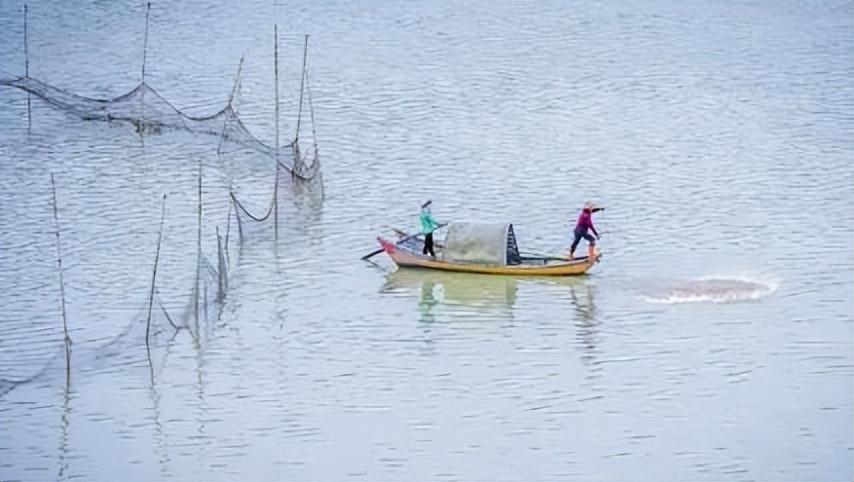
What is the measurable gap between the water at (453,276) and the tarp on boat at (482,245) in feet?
0.78

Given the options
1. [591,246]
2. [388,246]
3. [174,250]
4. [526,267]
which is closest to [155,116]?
[174,250]

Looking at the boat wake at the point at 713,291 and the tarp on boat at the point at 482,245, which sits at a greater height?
the tarp on boat at the point at 482,245

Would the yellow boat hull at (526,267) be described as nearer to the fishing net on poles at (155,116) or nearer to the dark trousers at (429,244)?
the dark trousers at (429,244)

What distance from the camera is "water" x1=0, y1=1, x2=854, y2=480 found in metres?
11.5

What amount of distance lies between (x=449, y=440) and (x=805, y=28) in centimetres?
2051

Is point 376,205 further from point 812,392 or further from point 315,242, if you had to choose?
point 812,392

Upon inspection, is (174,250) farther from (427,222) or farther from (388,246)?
(427,222)

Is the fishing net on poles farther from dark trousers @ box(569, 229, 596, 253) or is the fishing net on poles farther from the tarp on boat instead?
dark trousers @ box(569, 229, 596, 253)

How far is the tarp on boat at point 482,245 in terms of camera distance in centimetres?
1502

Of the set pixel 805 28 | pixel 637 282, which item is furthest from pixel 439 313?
pixel 805 28

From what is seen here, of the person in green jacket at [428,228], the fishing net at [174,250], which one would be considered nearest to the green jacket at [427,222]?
the person in green jacket at [428,228]

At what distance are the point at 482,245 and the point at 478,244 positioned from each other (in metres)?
0.04

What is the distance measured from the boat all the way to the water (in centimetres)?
15

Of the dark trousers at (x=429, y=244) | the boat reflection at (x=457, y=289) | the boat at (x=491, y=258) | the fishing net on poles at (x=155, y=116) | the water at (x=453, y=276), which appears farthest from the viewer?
the fishing net on poles at (x=155, y=116)
